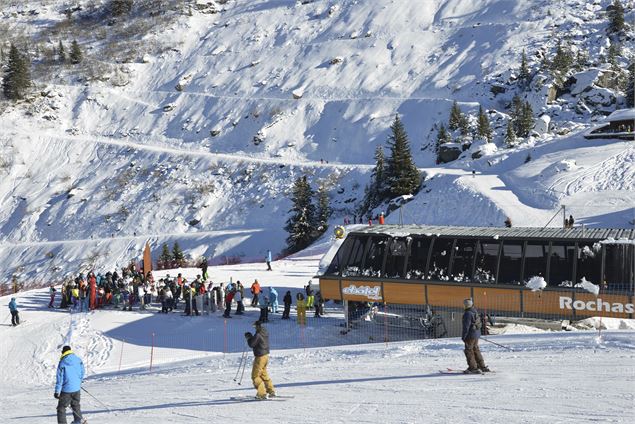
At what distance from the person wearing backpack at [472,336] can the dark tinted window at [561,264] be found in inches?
323

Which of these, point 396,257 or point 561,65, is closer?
point 396,257

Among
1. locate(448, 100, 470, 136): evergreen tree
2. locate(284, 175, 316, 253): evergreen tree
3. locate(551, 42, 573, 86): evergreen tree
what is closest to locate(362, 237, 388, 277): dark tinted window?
locate(284, 175, 316, 253): evergreen tree

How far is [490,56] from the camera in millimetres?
68438

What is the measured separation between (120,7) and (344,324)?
9074cm

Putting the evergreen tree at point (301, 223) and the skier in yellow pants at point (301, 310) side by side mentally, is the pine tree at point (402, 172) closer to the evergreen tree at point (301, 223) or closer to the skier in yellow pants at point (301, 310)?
the evergreen tree at point (301, 223)

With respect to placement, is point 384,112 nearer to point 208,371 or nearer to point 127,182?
point 127,182

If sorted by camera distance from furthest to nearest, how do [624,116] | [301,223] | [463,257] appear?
[301,223], [624,116], [463,257]

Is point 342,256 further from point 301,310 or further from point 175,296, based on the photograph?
point 175,296

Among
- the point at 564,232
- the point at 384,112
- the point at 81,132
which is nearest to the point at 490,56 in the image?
the point at 384,112

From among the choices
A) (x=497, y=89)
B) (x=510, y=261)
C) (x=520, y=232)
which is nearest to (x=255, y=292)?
(x=510, y=261)

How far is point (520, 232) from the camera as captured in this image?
19734mm

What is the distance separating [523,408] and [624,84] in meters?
55.2

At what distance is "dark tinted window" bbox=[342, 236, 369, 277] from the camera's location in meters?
21.2

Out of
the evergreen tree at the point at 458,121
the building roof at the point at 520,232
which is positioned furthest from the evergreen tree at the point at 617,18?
the building roof at the point at 520,232
